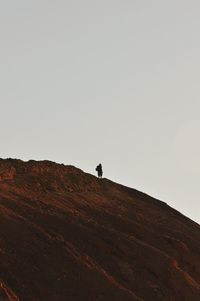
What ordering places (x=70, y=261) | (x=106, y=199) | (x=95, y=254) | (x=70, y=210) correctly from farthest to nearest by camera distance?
(x=106, y=199), (x=70, y=210), (x=95, y=254), (x=70, y=261)

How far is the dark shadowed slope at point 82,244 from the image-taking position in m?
27.0

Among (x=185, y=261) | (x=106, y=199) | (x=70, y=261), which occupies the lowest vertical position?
(x=70, y=261)

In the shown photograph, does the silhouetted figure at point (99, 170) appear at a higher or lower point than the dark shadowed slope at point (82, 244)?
higher

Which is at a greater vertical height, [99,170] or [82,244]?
[99,170]

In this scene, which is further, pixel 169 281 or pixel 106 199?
pixel 106 199

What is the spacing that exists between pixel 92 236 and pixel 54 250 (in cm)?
402

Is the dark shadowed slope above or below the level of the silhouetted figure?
below

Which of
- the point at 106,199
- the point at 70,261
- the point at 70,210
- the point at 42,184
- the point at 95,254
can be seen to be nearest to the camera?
the point at 70,261

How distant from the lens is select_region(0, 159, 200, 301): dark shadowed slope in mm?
26984

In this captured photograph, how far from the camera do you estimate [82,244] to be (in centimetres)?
3195

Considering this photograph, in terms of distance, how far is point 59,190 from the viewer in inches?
1620

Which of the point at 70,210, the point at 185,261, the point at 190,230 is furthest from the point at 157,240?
the point at 190,230

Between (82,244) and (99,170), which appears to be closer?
(82,244)

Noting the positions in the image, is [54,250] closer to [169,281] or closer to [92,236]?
[92,236]
